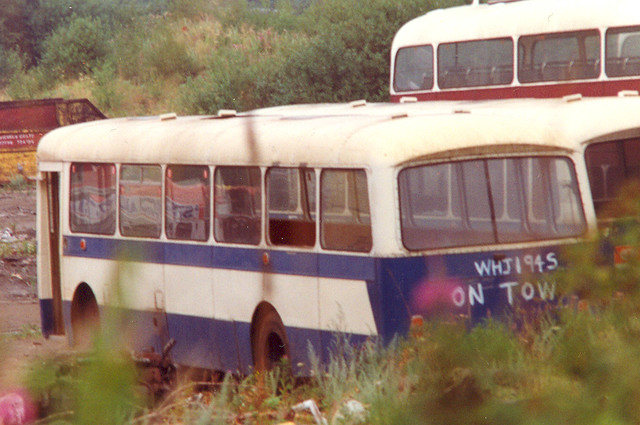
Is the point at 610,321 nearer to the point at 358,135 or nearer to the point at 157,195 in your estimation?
the point at 358,135

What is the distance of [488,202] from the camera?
27.2 feet

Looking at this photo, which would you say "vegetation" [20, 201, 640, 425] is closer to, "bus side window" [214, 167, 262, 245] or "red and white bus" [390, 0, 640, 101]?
"bus side window" [214, 167, 262, 245]

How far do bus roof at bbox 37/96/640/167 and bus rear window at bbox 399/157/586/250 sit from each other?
4.7 inches

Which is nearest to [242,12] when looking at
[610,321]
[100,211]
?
[100,211]

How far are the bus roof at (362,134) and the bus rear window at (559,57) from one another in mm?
2167

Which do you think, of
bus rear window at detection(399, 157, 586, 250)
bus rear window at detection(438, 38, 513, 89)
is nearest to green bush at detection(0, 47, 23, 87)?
bus rear window at detection(438, 38, 513, 89)

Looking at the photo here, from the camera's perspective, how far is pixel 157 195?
411 inches

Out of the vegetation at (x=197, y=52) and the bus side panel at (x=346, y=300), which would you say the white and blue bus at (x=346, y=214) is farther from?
the vegetation at (x=197, y=52)

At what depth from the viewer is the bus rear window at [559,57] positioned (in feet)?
43.7

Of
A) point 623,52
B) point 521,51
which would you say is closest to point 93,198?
point 521,51

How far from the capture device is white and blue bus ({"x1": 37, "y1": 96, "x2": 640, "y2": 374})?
26.0 ft

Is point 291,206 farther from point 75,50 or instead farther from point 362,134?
point 75,50

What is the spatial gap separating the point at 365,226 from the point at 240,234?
166cm

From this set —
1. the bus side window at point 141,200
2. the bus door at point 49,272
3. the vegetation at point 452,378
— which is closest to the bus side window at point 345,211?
the vegetation at point 452,378
